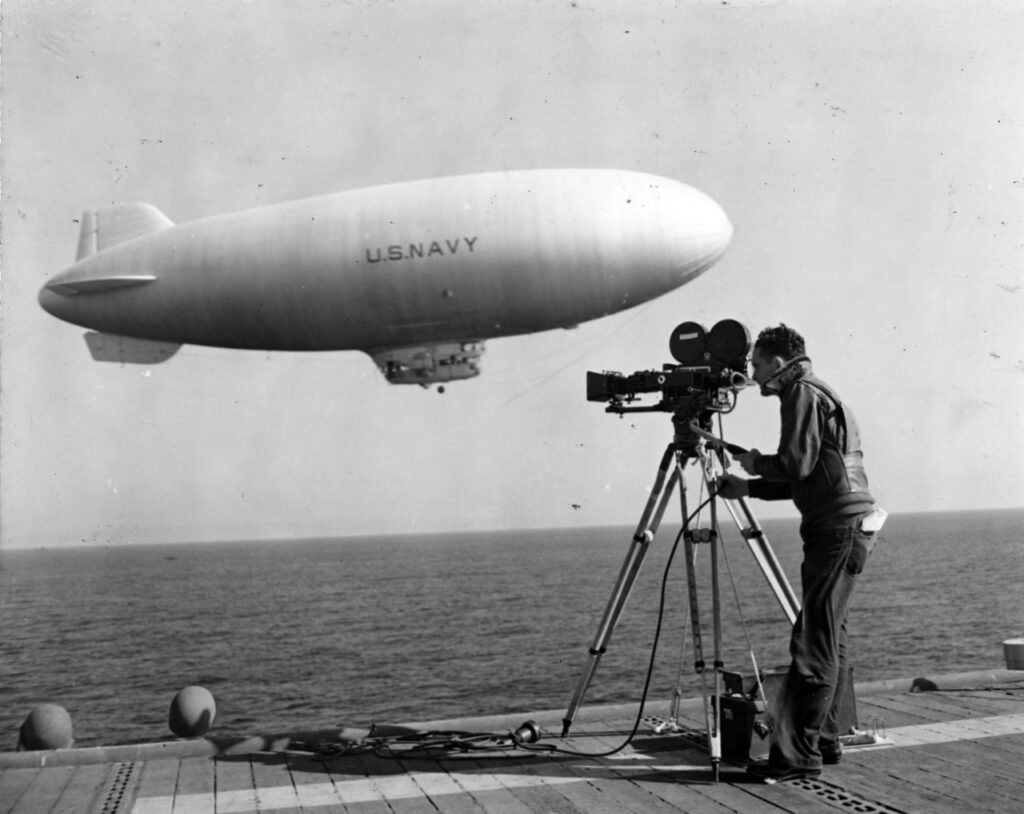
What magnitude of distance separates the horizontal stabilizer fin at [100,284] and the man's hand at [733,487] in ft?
53.1

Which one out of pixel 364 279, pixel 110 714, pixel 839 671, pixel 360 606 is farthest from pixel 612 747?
pixel 360 606

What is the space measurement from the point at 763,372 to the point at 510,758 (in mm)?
3070

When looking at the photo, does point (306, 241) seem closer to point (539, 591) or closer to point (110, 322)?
point (110, 322)

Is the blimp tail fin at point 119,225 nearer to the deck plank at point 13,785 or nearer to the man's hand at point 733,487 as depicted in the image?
the deck plank at point 13,785

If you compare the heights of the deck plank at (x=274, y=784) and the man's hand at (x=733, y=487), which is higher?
the man's hand at (x=733, y=487)

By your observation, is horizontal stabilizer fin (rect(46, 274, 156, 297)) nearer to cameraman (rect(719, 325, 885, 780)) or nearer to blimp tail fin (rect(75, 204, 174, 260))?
blimp tail fin (rect(75, 204, 174, 260))

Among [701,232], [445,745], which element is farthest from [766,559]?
[701,232]

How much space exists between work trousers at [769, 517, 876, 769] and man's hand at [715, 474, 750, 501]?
505 mm

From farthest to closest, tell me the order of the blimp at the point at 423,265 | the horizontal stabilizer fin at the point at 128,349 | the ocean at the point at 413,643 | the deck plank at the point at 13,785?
the ocean at the point at 413,643
the horizontal stabilizer fin at the point at 128,349
the blimp at the point at 423,265
the deck plank at the point at 13,785

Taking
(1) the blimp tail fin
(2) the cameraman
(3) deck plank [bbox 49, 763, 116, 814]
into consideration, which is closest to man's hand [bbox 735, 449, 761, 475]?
(2) the cameraman

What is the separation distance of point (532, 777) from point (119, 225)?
19936 millimetres

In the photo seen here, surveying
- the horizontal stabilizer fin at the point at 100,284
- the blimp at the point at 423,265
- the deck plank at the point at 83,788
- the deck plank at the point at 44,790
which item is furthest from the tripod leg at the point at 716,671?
the horizontal stabilizer fin at the point at 100,284

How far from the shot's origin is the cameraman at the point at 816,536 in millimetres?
5379

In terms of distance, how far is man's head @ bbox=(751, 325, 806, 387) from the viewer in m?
5.68
